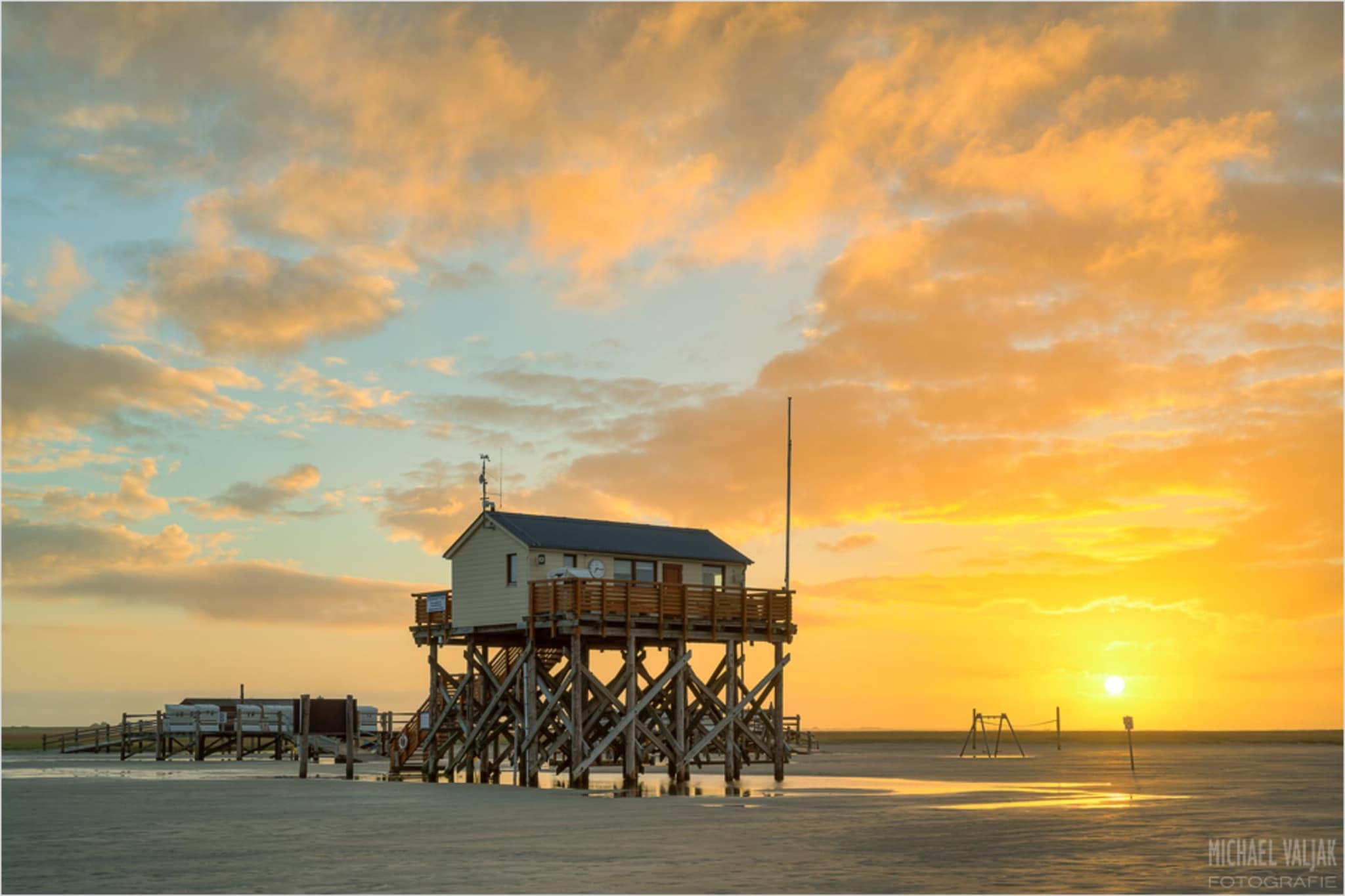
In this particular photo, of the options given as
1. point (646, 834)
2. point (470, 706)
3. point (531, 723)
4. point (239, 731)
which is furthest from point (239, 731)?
point (646, 834)

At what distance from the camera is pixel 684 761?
49812mm

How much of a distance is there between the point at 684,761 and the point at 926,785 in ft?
27.4

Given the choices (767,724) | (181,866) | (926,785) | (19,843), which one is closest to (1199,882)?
(181,866)

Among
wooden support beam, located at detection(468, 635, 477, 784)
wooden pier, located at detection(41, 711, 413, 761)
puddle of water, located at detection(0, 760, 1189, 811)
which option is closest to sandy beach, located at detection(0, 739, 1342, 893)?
puddle of water, located at detection(0, 760, 1189, 811)

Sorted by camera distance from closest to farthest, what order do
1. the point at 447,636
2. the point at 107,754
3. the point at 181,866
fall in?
1. the point at 181,866
2. the point at 447,636
3. the point at 107,754

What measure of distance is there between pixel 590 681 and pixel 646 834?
19.6 meters

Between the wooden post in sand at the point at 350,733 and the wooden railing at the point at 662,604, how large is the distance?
8487 millimetres

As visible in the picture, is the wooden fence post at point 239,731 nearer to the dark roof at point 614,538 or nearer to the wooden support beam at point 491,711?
the wooden support beam at point 491,711

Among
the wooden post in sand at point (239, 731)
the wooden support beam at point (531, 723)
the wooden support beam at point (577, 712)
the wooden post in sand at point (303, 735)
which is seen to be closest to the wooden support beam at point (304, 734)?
the wooden post in sand at point (303, 735)

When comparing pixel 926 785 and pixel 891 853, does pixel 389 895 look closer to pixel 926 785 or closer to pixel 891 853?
pixel 891 853

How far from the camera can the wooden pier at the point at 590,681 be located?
1892 inches

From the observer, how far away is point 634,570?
A: 169 feet

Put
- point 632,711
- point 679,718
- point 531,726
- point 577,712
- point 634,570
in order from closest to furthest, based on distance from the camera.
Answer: point 577,712, point 632,711, point 531,726, point 679,718, point 634,570

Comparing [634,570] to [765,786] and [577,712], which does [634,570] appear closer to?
[577,712]
